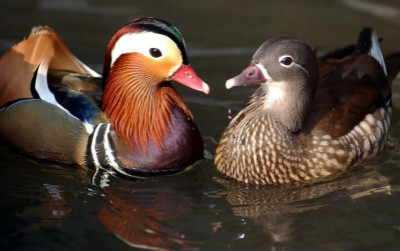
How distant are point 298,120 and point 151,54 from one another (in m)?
1.00

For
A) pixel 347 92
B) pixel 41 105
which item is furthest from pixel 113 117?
pixel 347 92

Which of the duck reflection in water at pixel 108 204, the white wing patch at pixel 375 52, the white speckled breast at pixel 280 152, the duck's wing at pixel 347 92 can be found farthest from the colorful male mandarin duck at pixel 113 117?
the white wing patch at pixel 375 52

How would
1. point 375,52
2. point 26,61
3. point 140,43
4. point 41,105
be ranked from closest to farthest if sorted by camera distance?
point 140,43, point 41,105, point 26,61, point 375,52

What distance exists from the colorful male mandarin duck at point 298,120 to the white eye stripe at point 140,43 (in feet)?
1.54

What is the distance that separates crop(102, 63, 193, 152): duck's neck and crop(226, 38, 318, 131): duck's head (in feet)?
1.85

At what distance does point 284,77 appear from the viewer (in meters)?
4.37

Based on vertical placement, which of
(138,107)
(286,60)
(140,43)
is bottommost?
A: (138,107)

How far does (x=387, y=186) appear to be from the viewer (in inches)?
181

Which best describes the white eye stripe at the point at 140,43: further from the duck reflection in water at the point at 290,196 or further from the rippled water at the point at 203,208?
the duck reflection in water at the point at 290,196

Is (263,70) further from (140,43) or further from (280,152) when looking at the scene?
(140,43)

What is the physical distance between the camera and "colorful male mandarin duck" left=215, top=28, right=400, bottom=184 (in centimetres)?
434

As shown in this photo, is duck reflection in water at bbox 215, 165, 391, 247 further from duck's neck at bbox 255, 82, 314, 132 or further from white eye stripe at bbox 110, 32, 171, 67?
white eye stripe at bbox 110, 32, 171, 67

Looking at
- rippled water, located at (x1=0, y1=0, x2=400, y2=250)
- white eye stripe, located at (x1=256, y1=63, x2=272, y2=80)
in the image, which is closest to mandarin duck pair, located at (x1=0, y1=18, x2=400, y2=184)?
white eye stripe, located at (x1=256, y1=63, x2=272, y2=80)

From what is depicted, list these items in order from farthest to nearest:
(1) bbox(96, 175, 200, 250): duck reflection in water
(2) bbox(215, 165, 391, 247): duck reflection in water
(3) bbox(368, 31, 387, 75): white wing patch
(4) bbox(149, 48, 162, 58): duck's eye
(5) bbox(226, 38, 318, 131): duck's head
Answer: (3) bbox(368, 31, 387, 75): white wing patch
(4) bbox(149, 48, 162, 58): duck's eye
(5) bbox(226, 38, 318, 131): duck's head
(2) bbox(215, 165, 391, 247): duck reflection in water
(1) bbox(96, 175, 200, 250): duck reflection in water
